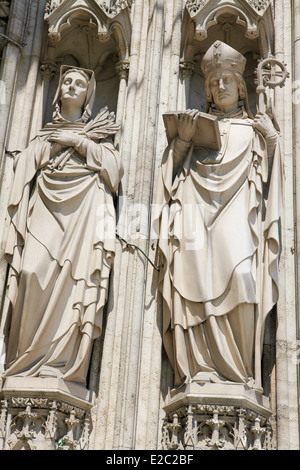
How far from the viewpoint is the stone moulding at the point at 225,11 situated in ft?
25.8

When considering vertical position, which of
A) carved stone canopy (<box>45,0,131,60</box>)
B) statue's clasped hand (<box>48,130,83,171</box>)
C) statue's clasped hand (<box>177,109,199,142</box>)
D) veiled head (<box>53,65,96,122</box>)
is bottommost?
statue's clasped hand (<box>48,130,83,171</box>)

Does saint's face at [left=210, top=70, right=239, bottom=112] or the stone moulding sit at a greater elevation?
the stone moulding

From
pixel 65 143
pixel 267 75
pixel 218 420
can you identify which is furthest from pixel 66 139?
pixel 218 420

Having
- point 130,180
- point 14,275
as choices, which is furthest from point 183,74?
point 14,275

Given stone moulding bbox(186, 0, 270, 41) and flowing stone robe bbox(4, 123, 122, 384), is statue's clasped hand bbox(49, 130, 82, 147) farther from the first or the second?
stone moulding bbox(186, 0, 270, 41)

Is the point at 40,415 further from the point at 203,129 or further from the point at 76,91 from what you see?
the point at 76,91

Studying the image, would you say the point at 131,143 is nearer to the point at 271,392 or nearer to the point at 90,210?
the point at 90,210

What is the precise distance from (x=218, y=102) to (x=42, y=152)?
1.48 metres

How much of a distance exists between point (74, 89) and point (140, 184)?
0.96 meters

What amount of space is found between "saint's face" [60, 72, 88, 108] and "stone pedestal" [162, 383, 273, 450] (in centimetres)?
257

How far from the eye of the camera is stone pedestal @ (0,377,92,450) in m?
6.33

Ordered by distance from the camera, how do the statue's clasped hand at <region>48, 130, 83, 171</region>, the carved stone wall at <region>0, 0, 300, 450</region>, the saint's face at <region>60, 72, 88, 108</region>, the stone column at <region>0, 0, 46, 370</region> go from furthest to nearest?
the stone column at <region>0, 0, 46, 370</region>, the saint's face at <region>60, 72, 88, 108</region>, the statue's clasped hand at <region>48, 130, 83, 171</region>, the carved stone wall at <region>0, 0, 300, 450</region>

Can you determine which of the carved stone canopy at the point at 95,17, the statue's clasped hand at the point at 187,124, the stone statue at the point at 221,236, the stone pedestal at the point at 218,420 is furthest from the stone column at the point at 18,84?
the stone pedestal at the point at 218,420

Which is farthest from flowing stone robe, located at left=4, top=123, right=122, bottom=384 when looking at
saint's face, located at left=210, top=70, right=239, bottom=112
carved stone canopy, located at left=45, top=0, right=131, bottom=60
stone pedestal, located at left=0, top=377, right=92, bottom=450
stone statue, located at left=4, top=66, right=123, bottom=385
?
carved stone canopy, located at left=45, top=0, right=131, bottom=60
